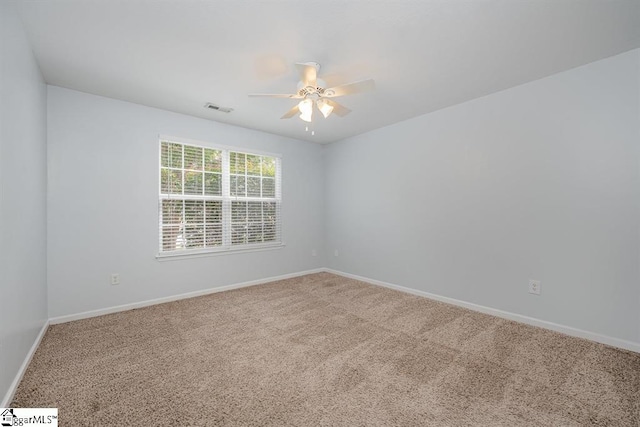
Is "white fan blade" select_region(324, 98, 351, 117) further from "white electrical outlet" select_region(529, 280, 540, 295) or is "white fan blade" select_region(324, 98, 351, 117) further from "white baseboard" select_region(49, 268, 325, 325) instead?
"white baseboard" select_region(49, 268, 325, 325)

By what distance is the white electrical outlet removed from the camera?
2.78 metres

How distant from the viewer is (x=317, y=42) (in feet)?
6.97

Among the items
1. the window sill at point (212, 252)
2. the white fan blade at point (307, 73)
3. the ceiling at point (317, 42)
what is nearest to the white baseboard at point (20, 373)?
the window sill at point (212, 252)

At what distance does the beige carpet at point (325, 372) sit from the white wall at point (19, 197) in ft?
1.10

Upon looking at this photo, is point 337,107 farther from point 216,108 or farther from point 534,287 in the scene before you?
point 534,287

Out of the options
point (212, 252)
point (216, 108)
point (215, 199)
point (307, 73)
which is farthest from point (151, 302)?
point (307, 73)

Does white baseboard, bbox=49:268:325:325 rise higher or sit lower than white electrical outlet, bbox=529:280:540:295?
lower

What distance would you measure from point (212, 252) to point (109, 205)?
4.39ft

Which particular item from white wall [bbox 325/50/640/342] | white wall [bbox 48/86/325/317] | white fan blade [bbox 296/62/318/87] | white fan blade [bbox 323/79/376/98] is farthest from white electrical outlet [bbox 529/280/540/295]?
white wall [bbox 48/86/325/317]

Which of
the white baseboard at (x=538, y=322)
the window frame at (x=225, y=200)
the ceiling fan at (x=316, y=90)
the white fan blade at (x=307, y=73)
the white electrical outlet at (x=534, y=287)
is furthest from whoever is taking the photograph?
the window frame at (x=225, y=200)

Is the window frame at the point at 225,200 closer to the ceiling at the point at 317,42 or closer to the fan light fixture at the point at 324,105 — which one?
the ceiling at the point at 317,42

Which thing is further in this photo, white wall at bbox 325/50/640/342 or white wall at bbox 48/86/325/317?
white wall at bbox 48/86/325/317

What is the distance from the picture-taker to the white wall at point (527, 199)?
2.34 meters

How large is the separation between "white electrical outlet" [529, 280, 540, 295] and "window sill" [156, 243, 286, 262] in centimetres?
337
